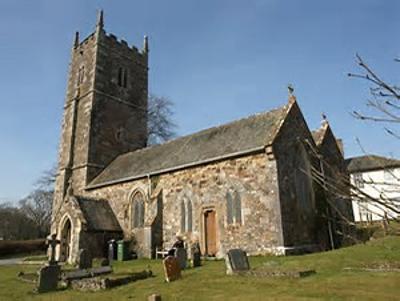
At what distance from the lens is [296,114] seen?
21.2 m

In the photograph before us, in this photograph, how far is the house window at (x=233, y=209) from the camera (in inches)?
738

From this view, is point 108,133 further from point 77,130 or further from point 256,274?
point 256,274

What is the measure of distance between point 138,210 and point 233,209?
318 inches

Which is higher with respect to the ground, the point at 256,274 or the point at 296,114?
the point at 296,114

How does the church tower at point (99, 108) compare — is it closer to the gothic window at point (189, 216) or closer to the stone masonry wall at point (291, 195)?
the gothic window at point (189, 216)

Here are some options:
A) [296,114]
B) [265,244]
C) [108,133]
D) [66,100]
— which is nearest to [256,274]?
[265,244]

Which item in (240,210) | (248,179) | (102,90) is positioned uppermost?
(102,90)

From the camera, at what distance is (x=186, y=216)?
Answer: 21.2 meters

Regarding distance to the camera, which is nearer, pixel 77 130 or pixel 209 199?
pixel 209 199

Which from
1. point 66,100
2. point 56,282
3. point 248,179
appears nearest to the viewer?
point 56,282

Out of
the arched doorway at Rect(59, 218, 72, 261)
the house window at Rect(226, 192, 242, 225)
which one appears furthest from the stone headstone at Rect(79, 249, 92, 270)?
the arched doorway at Rect(59, 218, 72, 261)

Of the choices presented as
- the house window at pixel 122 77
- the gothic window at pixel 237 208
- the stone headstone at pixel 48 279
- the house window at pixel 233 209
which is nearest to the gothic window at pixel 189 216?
the house window at pixel 233 209

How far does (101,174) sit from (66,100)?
34.7 feet

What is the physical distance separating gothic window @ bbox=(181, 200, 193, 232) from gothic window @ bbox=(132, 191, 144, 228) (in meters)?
3.97
